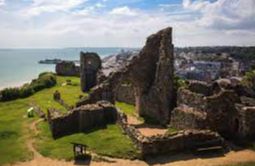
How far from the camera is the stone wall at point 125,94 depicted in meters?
44.2

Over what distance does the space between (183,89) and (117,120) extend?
754 centimetres

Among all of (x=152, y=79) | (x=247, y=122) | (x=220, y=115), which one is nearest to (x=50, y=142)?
(x=220, y=115)

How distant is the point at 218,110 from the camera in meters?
29.2

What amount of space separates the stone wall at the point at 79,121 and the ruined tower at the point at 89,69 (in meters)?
25.4

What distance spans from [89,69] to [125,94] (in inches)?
533

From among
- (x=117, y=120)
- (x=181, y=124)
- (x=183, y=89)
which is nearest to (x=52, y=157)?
(x=117, y=120)

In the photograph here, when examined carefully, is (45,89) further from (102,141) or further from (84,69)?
(102,141)

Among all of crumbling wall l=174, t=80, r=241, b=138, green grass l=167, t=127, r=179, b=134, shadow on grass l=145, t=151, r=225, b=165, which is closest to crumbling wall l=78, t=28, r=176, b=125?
green grass l=167, t=127, r=179, b=134

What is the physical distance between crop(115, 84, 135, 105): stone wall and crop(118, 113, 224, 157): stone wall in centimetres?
1694

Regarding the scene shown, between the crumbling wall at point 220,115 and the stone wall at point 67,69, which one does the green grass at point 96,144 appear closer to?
the crumbling wall at point 220,115

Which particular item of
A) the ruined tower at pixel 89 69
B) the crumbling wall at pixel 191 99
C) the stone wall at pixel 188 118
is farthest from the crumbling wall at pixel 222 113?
the ruined tower at pixel 89 69

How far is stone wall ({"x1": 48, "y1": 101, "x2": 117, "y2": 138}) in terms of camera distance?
2977 cm

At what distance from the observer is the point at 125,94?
45312 millimetres

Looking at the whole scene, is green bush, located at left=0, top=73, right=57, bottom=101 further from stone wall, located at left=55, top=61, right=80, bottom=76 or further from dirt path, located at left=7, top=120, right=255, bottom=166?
dirt path, located at left=7, top=120, right=255, bottom=166
